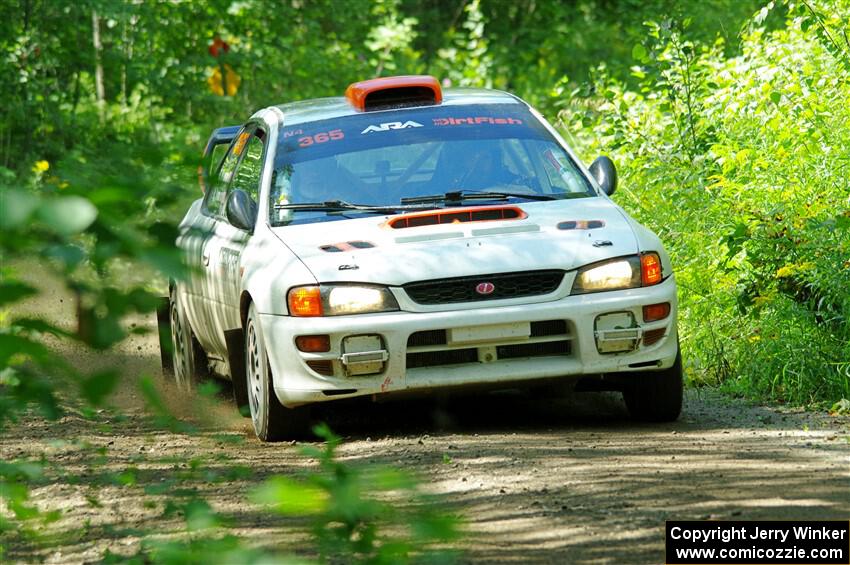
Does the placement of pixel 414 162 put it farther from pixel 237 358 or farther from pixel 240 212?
pixel 237 358

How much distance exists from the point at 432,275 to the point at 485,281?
255mm

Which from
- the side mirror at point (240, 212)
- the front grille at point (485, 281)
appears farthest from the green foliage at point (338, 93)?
the front grille at point (485, 281)

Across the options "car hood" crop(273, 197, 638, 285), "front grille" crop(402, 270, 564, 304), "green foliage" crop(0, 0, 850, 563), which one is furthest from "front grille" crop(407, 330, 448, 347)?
"green foliage" crop(0, 0, 850, 563)

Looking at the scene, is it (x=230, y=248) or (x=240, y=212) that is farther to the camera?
(x=230, y=248)

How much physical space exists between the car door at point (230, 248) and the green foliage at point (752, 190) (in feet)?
8.94

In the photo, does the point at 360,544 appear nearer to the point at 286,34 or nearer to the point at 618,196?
the point at 618,196

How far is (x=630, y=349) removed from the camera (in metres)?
6.91

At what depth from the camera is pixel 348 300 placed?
6719 millimetres

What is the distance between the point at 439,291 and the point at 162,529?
6.81ft

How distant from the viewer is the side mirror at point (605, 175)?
7.94 metres

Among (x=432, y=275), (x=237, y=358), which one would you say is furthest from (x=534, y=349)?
(x=237, y=358)

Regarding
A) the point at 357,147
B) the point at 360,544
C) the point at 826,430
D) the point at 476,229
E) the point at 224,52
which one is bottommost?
the point at 826,430

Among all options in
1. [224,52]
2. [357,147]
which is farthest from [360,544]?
[224,52]

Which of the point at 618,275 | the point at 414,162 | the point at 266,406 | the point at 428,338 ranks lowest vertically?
the point at 266,406
